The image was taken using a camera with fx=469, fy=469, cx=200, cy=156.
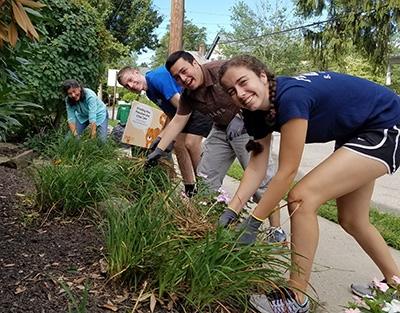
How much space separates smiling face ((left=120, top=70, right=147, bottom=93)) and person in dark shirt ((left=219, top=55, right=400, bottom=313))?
2.09 metres

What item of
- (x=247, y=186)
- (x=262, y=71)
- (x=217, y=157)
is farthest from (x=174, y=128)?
(x=262, y=71)

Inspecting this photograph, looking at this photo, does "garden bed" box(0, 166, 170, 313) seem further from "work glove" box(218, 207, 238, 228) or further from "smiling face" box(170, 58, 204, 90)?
"smiling face" box(170, 58, 204, 90)

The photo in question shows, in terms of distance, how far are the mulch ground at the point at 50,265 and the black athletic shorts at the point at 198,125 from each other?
1.36m

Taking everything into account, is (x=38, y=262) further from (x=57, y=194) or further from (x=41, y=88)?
(x=41, y=88)

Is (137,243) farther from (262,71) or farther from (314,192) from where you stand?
(262,71)

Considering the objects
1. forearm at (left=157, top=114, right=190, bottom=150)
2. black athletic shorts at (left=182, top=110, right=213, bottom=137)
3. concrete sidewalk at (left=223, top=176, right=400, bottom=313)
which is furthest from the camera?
black athletic shorts at (left=182, top=110, right=213, bottom=137)

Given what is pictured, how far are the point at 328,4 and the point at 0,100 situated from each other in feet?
45.8

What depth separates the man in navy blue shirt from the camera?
4.08 metres

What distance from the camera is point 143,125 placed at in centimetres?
541

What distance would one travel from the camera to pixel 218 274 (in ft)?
6.63

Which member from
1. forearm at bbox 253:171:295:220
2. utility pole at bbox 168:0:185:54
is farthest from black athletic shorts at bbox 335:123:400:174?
utility pole at bbox 168:0:185:54

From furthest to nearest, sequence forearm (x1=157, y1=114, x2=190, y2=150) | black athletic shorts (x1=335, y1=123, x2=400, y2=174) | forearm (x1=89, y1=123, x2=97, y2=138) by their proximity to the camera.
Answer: forearm (x1=89, y1=123, x2=97, y2=138)
forearm (x1=157, y1=114, x2=190, y2=150)
black athletic shorts (x1=335, y1=123, x2=400, y2=174)

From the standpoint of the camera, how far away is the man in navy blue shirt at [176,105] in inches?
161

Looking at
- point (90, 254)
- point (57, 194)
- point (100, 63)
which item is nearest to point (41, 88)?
point (100, 63)
